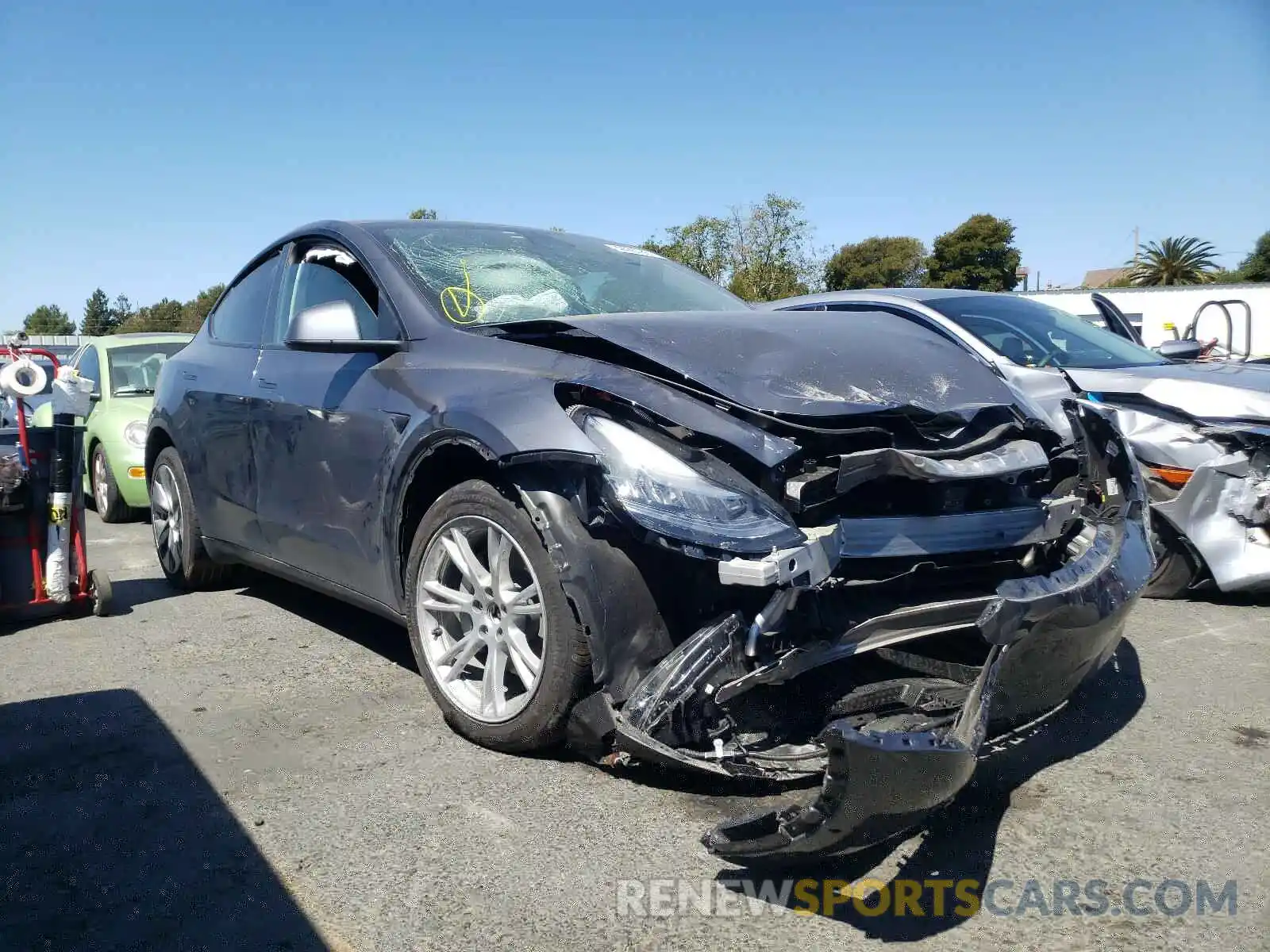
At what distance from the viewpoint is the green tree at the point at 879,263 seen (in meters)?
56.0

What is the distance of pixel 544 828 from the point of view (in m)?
2.71

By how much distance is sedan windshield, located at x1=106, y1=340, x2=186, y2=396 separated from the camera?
8422 millimetres

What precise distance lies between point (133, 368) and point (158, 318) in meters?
74.9

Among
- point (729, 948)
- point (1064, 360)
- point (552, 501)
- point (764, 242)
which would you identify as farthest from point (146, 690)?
point (764, 242)

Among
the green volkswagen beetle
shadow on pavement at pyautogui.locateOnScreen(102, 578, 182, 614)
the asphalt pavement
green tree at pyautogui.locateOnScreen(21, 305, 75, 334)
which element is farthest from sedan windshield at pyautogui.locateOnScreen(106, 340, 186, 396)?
green tree at pyautogui.locateOnScreen(21, 305, 75, 334)

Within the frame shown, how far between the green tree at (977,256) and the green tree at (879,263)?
1.32 m

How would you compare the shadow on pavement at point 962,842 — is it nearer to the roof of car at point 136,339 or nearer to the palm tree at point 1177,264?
the roof of car at point 136,339

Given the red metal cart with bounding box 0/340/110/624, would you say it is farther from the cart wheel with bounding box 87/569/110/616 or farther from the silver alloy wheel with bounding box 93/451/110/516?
the silver alloy wheel with bounding box 93/451/110/516

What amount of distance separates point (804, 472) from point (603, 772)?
108 centimetres

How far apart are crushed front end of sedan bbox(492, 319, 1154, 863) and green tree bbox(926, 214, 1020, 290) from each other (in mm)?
52813

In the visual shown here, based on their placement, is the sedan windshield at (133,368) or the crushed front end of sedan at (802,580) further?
the sedan windshield at (133,368)

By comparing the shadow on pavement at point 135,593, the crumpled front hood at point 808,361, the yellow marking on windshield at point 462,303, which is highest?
the yellow marking on windshield at point 462,303

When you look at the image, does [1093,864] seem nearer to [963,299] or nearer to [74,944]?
[74,944]

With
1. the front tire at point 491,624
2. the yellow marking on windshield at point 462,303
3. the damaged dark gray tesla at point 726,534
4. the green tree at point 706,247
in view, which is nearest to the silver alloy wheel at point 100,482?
the damaged dark gray tesla at point 726,534
